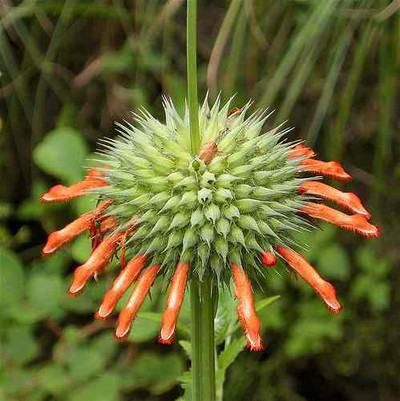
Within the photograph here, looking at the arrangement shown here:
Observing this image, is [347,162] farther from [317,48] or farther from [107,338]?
[107,338]

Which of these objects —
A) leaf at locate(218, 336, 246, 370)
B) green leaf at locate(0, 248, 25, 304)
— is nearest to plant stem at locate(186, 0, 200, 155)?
leaf at locate(218, 336, 246, 370)

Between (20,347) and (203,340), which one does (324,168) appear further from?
(20,347)

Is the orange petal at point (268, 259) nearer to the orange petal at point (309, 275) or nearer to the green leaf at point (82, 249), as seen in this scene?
the orange petal at point (309, 275)

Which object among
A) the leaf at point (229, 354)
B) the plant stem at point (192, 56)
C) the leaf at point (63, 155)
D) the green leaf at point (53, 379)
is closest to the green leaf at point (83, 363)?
the green leaf at point (53, 379)

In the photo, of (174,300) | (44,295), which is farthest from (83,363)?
(174,300)

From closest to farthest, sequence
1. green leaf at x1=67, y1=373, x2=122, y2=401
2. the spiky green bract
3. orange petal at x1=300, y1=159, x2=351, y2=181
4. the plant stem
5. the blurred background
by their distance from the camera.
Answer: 1. the plant stem
2. the spiky green bract
3. orange petal at x1=300, y1=159, x2=351, y2=181
4. green leaf at x1=67, y1=373, x2=122, y2=401
5. the blurred background

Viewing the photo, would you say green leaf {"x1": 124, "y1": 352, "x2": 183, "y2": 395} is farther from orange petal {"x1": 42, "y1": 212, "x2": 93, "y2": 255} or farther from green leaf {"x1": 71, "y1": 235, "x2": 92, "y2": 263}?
orange petal {"x1": 42, "y1": 212, "x2": 93, "y2": 255}

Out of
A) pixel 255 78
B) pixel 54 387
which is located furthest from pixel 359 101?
pixel 54 387
